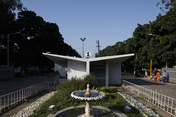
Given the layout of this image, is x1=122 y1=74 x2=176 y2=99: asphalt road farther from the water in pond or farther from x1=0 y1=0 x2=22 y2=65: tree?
x1=0 y1=0 x2=22 y2=65: tree

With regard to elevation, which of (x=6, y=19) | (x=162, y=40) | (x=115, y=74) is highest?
(x=6, y=19)

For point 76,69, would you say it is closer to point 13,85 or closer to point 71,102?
point 71,102

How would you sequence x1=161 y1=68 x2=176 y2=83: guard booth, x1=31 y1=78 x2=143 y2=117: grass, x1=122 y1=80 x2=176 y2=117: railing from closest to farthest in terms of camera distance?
x1=31 y1=78 x2=143 y2=117: grass < x1=122 y1=80 x2=176 y2=117: railing < x1=161 y1=68 x2=176 y2=83: guard booth

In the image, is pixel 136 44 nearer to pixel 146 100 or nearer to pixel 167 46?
pixel 167 46

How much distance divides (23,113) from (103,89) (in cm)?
561

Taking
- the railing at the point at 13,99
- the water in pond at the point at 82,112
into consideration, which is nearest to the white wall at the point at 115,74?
the railing at the point at 13,99

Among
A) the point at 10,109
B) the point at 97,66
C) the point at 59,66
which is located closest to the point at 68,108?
the point at 10,109

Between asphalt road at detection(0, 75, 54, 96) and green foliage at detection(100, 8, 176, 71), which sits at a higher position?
green foliage at detection(100, 8, 176, 71)

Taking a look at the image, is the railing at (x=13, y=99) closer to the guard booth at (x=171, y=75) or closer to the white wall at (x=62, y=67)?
the white wall at (x=62, y=67)

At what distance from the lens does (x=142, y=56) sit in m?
27.0

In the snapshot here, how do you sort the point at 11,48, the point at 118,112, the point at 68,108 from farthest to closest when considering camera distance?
the point at 11,48 < the point at 68,108 < the point at 118,112

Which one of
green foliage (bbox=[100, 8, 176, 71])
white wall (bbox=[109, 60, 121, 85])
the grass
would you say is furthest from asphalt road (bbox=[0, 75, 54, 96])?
green foliage (bbox=[100, 8, 176, 71])

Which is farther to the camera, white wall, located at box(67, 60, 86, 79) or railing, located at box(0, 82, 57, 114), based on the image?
white wall, located at box(67, 60, 86, 79)

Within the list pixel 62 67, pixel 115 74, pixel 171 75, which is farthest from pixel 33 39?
pixel 171 75
